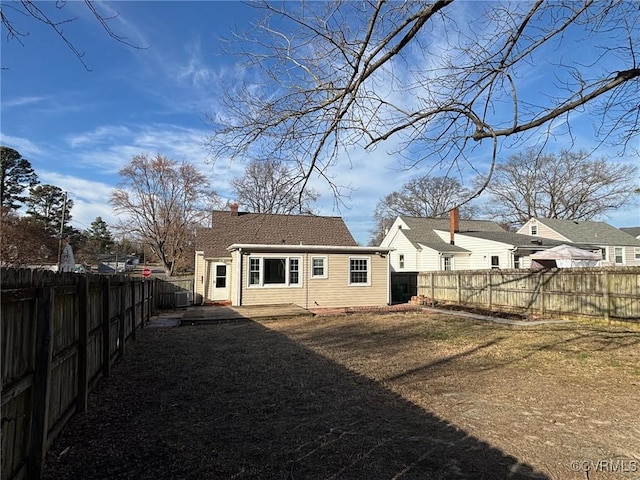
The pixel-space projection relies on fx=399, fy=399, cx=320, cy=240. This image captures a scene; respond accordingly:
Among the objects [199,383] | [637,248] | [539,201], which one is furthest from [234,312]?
[539,201]

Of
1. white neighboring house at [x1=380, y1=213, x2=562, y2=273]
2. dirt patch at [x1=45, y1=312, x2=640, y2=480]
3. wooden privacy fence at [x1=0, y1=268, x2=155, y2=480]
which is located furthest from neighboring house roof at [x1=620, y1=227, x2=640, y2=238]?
wooden privacy fence at [x1=0, y1=268, x2=155, y2=480]

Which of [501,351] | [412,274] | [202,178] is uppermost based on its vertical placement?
[202,178]

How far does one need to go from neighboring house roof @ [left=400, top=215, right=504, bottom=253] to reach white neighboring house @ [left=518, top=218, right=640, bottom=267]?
3585 mm

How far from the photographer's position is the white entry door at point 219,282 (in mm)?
17922

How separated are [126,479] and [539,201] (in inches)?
1771

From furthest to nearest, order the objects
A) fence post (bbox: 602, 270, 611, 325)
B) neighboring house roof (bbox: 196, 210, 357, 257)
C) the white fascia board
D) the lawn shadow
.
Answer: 1. neighboring house roof (bbox: 196, 210, 357, 257)
2. the white fascia board
3. fence post (bbox: 602, 270, 611, 325)
4. the lawn shadow

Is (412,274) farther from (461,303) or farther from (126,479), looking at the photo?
(126,479)

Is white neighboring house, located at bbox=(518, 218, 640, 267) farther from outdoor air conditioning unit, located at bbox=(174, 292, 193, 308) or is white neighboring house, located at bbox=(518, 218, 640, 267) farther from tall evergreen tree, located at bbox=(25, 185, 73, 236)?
tall evergreen tree, located at bbox=(25, 185, 73, 236)

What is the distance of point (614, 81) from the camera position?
13.8ft

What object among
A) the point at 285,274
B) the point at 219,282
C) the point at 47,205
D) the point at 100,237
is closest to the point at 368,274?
the point at 285,274

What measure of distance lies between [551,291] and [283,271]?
984 centimetres

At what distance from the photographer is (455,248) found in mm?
25562

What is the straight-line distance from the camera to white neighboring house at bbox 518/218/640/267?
2847 cm

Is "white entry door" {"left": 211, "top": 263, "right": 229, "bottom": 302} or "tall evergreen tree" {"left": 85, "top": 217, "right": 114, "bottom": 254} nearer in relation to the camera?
"white entry door" {"left": 211, "top": 263, "right": 229, "bottom": 302}
